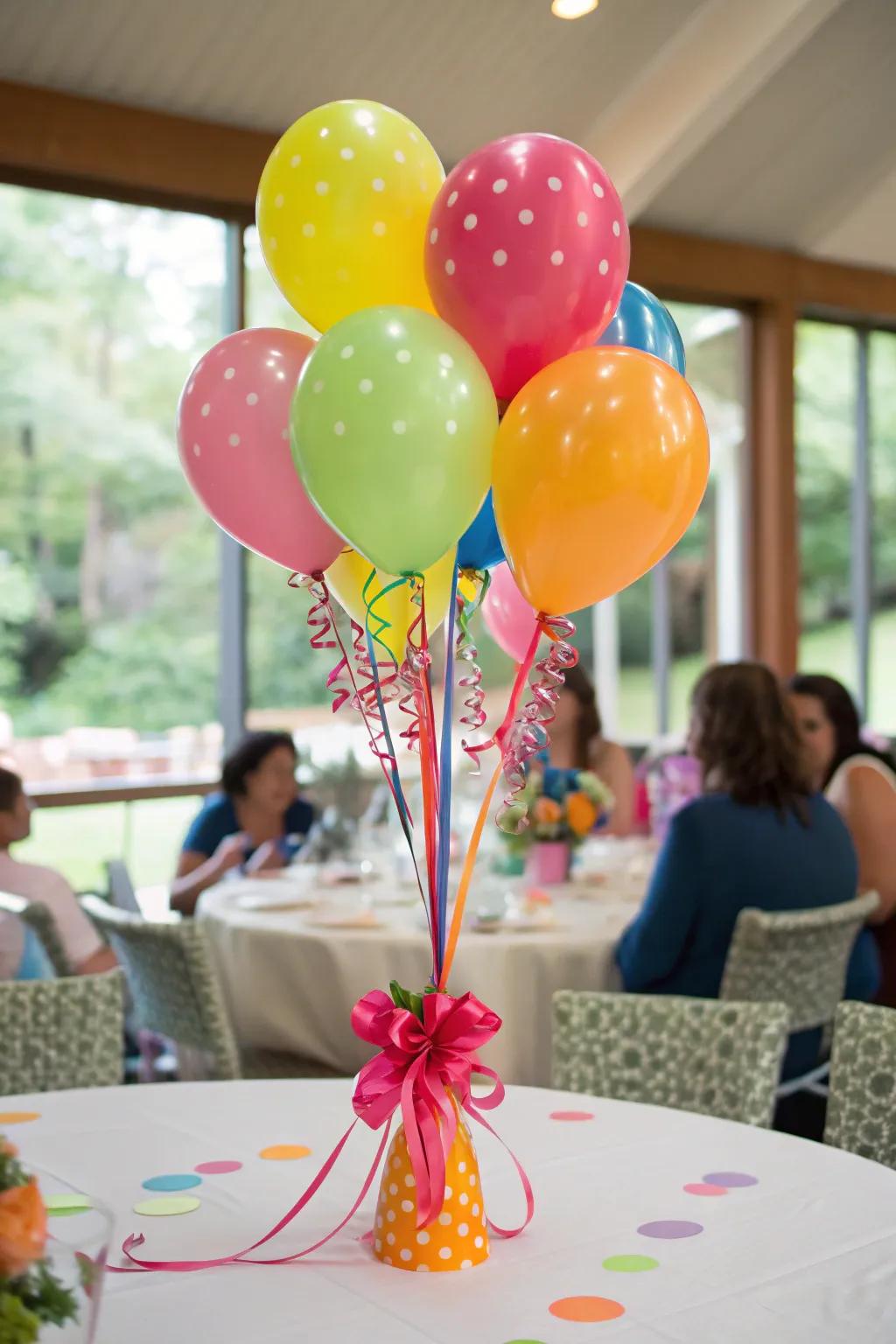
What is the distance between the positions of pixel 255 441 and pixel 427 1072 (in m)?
0.77

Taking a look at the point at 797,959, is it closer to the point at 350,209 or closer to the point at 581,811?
the point at 581,811

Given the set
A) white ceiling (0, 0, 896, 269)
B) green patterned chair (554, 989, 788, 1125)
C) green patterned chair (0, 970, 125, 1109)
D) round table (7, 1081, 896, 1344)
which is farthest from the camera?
white ceiling (0, 0, 896, 269)

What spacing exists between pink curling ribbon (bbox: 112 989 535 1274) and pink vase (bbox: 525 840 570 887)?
92.4 inches

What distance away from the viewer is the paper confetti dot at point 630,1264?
4.78ft

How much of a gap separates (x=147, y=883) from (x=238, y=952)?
2673mm

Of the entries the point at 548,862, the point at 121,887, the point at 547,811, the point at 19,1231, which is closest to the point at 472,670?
the point at 19,1231

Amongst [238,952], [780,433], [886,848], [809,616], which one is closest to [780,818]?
[886,848]

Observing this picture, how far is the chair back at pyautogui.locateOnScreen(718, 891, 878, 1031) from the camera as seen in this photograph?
302cm

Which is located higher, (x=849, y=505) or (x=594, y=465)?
(x=849, y=505)

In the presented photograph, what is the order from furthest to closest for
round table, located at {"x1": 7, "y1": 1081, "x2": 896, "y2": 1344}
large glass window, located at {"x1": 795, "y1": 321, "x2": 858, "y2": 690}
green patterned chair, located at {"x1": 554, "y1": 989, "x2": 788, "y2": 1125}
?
large glass window, located at {"x1": 795, "y1": 321, "x2": 858, "y2": 690} → green patterned chair, located at {"x1": 554, "y1": 989, "x2": 788, "y2": 1125} → round table, located at {"x1": 7, "y1": 1081, "x2": 896, "y2": 1344}

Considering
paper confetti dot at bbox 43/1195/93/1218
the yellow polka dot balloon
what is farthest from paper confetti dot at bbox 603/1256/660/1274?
the yellow polka dot balloon

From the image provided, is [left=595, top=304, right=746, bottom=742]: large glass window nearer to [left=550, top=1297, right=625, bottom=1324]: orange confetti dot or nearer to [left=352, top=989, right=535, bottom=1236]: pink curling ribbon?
[left=352, top=989, right=535, bottom=1236]: pink curling ribbon

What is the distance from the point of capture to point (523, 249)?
1583 mm

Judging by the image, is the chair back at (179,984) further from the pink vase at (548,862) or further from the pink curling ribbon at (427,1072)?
the pink curling ribbon at (427,1072)
